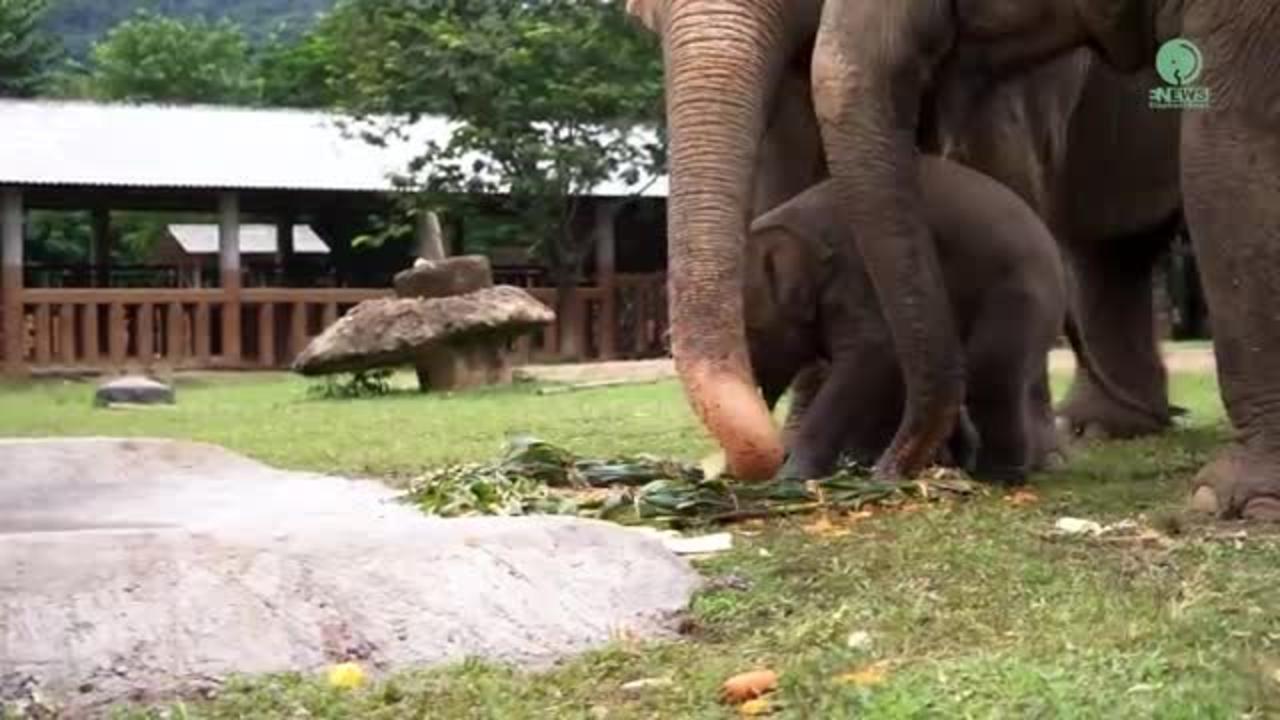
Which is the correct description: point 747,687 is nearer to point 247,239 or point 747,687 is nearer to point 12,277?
point 12,277

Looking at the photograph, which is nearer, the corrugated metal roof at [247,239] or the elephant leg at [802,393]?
the elephant leg at [802,393]

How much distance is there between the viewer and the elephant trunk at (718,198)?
623 cm

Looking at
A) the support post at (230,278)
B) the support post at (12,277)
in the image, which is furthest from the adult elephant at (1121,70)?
the support post at (230,278)

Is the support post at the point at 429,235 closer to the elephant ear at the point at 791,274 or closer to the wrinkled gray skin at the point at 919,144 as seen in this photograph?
the wrinkled gray skin at the point at 919,144

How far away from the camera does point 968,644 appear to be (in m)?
4.11

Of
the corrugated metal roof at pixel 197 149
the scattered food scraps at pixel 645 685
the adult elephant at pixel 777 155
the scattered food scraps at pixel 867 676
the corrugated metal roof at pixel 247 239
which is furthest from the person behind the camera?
the corrugated metal roof at pixel 247 239

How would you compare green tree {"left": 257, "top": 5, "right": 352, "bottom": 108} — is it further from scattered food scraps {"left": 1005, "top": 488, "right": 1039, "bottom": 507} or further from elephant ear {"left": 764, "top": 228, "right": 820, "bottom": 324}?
scattered food scraps {"left": 1005, "top": 488, "right": 1039, "bottom": 507}

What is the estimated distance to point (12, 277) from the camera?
985 inches

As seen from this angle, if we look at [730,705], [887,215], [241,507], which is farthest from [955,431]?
[730,705]

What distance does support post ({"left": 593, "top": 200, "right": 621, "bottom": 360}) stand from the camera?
27078 millimetres

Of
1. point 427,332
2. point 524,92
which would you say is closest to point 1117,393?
point 427,332

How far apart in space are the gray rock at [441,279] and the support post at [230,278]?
7453 mm

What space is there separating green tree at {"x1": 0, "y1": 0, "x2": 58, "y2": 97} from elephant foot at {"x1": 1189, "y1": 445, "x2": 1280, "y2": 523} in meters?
34.6

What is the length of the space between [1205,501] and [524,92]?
2015 cm
